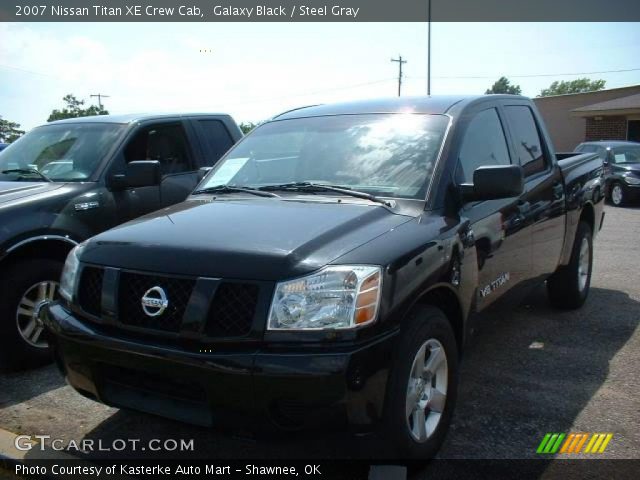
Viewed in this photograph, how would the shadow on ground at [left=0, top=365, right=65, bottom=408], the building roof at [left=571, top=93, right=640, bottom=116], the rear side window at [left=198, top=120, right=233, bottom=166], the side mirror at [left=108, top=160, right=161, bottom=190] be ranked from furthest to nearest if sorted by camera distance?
1. the building roof at [left=571, top=93, right=640, bottom=116]
2. the rear side window at [left=198, top=120, right=233, bottom=166]
3. the side mirror at [left=108, top=160, right=161, bottom=190]
4. the shadow on ground at [left=0, top=365, right=65, bottom=408]

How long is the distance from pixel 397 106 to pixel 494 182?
1.04m

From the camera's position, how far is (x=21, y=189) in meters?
4.65

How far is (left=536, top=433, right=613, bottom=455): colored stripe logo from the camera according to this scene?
3.14 m

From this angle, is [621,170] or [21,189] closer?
[21,189]

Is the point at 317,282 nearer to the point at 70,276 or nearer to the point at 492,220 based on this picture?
the point at 70,276

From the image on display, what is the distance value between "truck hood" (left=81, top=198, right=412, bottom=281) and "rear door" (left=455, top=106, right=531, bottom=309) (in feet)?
2.32

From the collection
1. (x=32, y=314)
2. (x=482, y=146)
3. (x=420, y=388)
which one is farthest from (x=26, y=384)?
(x=482, y=146)

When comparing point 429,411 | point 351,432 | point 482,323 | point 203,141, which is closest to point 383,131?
point 482,323

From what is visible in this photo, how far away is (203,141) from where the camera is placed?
609cm

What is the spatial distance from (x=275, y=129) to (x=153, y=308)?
2061 millimetres

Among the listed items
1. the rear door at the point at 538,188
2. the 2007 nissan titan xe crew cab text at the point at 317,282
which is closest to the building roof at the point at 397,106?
the 2007 nissan titan xe crew cab text at the point at 317,282

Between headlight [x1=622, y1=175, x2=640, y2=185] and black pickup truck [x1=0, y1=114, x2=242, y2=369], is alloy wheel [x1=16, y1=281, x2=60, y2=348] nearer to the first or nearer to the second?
black pickup truck [x1=0, y1=114, x2=242, y2=369]

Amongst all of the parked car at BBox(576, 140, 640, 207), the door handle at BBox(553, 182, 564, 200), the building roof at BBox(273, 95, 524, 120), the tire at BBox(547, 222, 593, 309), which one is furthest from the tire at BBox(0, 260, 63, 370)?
the parked car at BBox(576, 140, 640, 207)

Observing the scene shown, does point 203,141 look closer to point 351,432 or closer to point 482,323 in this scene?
point 482,323
